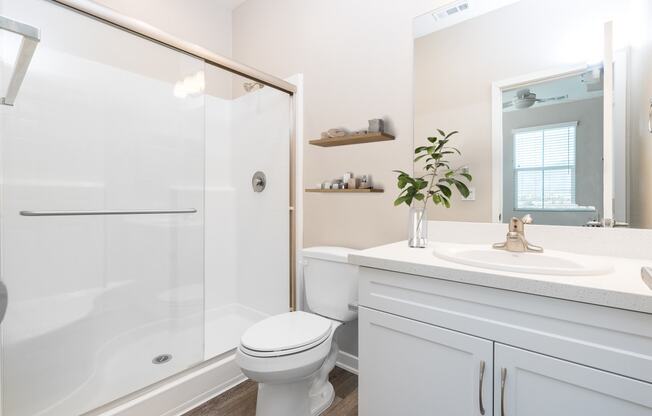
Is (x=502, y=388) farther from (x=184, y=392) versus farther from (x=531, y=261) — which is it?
(x=184, y=392)

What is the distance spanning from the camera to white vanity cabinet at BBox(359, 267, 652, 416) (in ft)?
2.43

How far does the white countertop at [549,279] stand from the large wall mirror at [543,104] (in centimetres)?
29

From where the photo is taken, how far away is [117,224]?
1810 mm

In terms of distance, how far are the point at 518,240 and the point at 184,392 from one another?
5.47 feet

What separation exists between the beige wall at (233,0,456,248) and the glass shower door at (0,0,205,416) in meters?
0.73

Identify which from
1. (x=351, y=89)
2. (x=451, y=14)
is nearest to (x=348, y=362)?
(x=351, y=89)

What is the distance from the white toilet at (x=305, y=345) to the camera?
1.26 meters

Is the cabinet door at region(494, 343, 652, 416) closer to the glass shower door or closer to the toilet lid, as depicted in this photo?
the toilet lid

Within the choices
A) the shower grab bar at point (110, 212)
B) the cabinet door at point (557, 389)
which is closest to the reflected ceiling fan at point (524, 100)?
the cabinet door at point (557, 389)

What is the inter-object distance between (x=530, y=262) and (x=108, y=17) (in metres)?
1.98

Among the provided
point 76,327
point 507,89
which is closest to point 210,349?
point 76,327

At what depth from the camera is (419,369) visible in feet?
3.43

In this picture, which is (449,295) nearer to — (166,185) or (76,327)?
(166,185)

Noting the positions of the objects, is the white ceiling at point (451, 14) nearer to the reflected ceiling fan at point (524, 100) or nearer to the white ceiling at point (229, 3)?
the reflected ceiling fan at point (524, 100)
